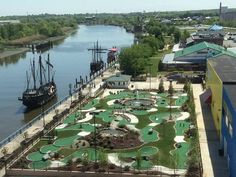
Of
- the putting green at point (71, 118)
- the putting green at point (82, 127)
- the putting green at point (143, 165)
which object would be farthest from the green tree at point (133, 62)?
the putting green at point (143, 165)

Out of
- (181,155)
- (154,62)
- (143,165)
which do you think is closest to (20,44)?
(154,62)

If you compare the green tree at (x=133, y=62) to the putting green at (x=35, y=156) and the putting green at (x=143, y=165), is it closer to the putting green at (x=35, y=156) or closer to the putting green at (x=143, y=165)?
the putting green at (x=35, y=156)

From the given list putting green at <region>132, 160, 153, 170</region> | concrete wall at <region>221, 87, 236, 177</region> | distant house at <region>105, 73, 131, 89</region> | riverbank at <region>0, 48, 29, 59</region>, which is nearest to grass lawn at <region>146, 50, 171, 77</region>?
distant house at <region>105, 73, 131, 89</region>

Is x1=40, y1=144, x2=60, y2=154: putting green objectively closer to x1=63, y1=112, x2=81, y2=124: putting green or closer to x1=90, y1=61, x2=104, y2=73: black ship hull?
x1=63, y1=112, x2=81, y2=124: putting green

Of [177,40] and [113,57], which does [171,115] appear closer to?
[113,57]

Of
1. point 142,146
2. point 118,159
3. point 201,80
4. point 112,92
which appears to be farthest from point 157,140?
point 201,80

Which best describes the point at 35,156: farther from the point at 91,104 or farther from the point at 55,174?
the point at 91,104
